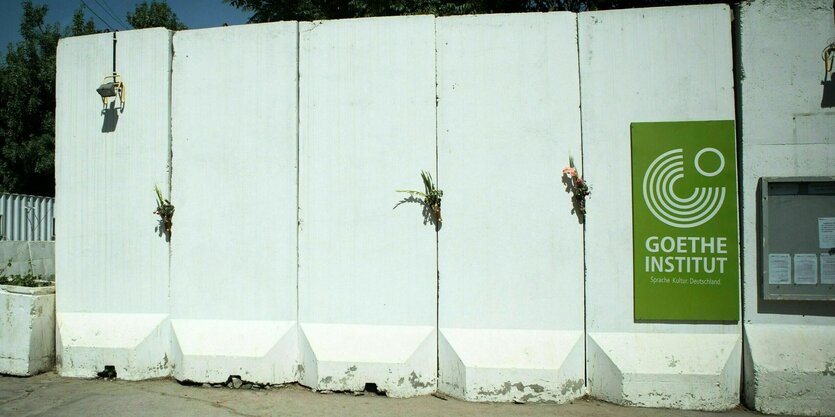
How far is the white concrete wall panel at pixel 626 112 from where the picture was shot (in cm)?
533

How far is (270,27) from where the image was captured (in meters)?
5.99

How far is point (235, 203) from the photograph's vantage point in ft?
19.5

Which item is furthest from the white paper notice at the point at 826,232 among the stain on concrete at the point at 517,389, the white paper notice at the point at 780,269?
the stain on concrete at the point at 517,389

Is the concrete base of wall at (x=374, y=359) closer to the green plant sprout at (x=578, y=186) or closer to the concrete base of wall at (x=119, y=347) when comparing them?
the concrete base of wall at (x=119, y=347)

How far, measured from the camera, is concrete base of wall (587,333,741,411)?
5160 millimetres

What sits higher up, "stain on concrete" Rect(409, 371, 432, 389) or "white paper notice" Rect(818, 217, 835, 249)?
Answer: "white paper notice" Rect(818, 217, 835, 249)

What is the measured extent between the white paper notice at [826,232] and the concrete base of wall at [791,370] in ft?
2.80

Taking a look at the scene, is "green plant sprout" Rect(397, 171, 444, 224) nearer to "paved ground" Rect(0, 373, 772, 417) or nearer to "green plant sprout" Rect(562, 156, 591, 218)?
"green plant sprout" Rect(562, 156, 591, 218)

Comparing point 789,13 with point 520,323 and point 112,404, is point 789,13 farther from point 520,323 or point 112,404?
point 112,404

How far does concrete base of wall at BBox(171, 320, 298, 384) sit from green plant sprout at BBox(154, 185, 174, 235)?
1282 millimetres

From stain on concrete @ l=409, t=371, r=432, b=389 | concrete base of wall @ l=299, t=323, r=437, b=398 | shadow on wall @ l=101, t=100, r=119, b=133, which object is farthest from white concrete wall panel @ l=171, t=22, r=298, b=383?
stain on concrete @ l=409, t=371, r=432, b=389

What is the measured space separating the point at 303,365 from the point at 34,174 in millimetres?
16888

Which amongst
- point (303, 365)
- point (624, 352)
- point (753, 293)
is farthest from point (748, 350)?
point (303, 365)

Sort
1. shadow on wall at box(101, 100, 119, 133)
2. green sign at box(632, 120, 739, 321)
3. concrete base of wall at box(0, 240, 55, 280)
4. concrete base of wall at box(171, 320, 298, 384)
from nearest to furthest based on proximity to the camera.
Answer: green sign at box(632, 120, 739, 321) < concrete base of wall at box(171, 320, 298, 384) < shadow on wall at box(101, 100, 119, 133) < concrete base of wall at box(0, 240, 55, 280)
